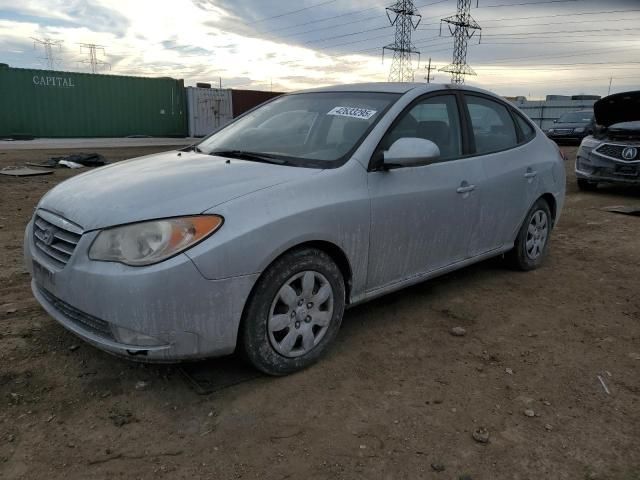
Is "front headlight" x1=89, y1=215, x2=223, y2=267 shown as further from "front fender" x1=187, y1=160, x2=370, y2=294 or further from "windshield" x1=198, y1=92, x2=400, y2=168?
"windshield" x1=198, y1=92, x2=400, y2=168

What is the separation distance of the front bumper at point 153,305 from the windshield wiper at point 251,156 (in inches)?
35.8

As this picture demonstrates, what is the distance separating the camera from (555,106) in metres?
34.6

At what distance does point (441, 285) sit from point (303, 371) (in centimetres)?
191

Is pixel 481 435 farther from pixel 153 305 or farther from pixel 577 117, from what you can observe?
pixel 577 117

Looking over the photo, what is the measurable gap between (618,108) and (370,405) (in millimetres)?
8396

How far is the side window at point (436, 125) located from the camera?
3.42m

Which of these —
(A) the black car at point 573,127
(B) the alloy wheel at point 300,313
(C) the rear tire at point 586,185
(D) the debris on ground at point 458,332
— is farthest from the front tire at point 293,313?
(A) the black car at point 573,127

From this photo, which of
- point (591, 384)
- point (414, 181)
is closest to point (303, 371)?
point (414, 181)

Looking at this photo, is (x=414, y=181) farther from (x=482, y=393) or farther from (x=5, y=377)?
(x=5, y=377)

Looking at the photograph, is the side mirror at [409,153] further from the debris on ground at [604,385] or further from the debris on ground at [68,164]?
the debris on ground at [68,164]

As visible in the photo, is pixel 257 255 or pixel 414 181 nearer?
pixel 257 255

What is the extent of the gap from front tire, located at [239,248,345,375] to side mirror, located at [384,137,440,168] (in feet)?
2.34

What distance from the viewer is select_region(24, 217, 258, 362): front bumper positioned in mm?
2328

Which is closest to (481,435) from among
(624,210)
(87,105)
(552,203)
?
(552,203)
